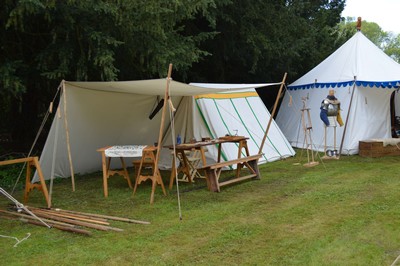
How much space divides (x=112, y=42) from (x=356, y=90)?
4802 mm

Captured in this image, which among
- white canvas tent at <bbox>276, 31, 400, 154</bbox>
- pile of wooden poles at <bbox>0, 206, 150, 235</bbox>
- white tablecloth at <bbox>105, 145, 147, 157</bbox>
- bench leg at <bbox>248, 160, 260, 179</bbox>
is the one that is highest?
white canvas tent at <bbox>276, 31, 400, 154</bbox>

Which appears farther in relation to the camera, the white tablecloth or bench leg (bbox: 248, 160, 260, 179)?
bench leg (bbox: 248, 160, 260, 179)

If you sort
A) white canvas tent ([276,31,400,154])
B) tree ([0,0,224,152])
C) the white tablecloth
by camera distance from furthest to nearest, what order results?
1. white canvas tent ([276,31,400,154])
2. tree ([0,0,224,152])
3. the white tablecloth

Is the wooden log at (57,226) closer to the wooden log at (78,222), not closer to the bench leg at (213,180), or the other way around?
the wooden log at (78,222)

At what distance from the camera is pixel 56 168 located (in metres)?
6.25

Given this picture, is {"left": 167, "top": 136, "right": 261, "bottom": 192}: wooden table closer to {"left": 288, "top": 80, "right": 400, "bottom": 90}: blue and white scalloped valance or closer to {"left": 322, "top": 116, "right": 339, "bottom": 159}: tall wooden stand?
{"left": 322, "top": 116, "right": 339, "bottom": 159}: tall wooden stand

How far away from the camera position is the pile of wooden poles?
3.73 meters

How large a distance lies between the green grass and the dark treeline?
181 cm

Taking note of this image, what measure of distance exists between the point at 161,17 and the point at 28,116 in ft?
12.0

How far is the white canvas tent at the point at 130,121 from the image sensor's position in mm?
5871

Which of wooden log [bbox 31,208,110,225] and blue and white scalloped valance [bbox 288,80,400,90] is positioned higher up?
blue and white scalloped valance [bbox 288,80,400,90]

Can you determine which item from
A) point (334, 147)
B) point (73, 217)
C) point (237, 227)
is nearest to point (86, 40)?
point (73, 217)

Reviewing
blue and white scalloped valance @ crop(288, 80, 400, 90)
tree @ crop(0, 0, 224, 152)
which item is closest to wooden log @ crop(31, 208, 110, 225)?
tree @ crop(0, 0, 224, 152)

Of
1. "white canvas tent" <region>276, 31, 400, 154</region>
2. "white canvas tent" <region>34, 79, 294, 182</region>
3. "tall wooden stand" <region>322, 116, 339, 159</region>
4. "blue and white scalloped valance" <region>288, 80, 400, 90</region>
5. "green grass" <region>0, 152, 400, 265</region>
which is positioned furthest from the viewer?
"white canvas tent" <region>276, 31, 400, 154</region>
